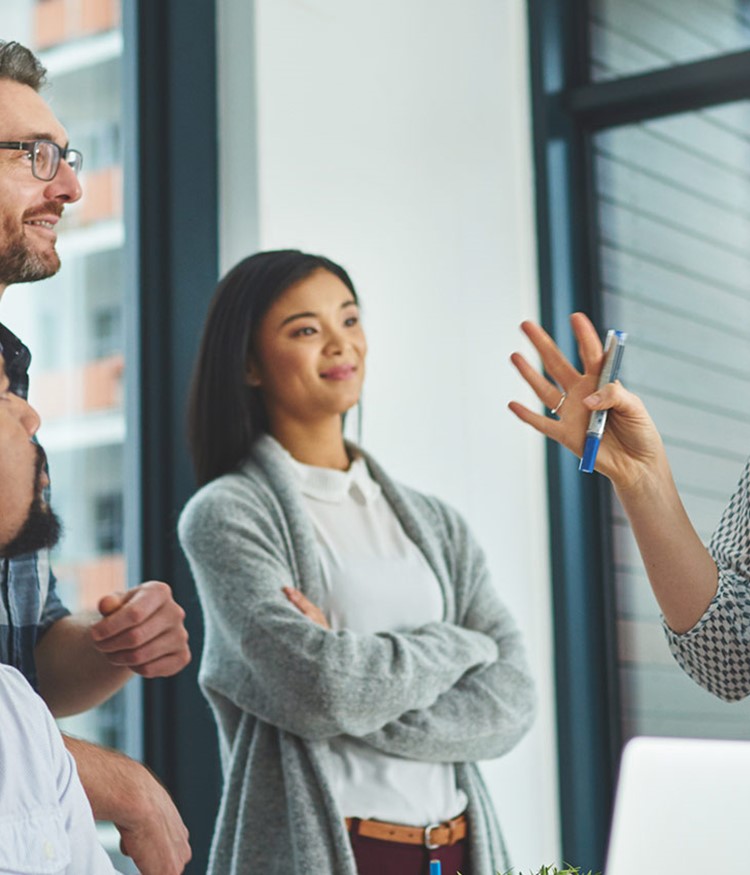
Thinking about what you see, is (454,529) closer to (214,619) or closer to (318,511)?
(318,511)

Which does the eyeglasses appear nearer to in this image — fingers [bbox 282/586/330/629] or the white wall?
fingers [bbox 282/586/330/629]

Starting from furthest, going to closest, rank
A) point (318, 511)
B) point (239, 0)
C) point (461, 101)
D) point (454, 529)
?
point (461, 101)
point (239, 0)
point (454, 529)
point (318, 511)

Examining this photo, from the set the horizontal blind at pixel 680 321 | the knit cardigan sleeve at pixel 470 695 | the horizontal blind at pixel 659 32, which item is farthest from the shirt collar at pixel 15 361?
the horizontal blind at pixel 659 32

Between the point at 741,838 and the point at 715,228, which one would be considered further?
the point at 715,228

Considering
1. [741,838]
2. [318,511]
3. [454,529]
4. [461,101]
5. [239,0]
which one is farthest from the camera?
[461,101]

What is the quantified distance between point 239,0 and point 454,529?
1150 mm

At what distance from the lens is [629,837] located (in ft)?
5.10

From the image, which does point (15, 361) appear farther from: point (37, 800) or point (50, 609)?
point (37, 800)

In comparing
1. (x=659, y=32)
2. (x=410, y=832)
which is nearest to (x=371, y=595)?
(x=410, y=832)

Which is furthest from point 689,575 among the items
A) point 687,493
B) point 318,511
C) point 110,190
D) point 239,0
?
point 687,493

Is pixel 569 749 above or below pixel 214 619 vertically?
below

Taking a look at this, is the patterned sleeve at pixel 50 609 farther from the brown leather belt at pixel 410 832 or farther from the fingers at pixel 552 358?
the fingers at pixel 552 358

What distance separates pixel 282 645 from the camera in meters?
2.00

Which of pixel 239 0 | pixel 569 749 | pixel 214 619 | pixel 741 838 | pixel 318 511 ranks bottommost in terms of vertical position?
pixel 569 749
